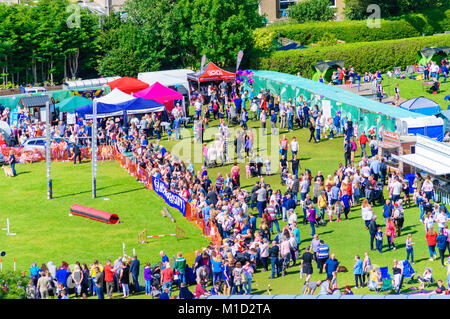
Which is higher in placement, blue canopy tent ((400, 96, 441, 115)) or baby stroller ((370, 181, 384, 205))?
blue canopy tent ((400, 96, 441, 115))

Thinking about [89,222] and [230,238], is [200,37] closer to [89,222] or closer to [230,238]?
[89,222]

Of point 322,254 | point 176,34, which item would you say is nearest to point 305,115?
point 322,254

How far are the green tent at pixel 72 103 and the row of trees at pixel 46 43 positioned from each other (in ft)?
38.3

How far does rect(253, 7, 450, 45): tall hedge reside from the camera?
212ft

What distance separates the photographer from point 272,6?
264 feet

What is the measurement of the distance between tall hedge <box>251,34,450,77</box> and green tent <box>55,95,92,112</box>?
15.4 metres

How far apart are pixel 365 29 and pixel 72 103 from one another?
105 ft

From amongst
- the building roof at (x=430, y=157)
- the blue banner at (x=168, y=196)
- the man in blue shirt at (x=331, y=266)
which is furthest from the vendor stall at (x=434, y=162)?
the blue banner at (x=168, y=196)

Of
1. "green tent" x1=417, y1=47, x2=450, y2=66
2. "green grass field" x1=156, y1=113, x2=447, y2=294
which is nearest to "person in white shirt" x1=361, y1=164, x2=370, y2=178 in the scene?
"green grass field" x1=156, y1=113, x2=447, y2=294

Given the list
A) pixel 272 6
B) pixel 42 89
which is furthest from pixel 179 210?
pixel 272 6

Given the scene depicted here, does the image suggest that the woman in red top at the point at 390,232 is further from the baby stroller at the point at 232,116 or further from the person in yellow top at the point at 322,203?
the baby stroller at the point at 232,116

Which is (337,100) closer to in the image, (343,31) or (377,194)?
(377,194)

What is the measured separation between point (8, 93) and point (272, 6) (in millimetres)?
38017

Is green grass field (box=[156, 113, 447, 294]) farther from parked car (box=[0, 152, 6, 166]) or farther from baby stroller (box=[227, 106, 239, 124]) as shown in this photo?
parked car (box=[0, 152, 6, 166])
